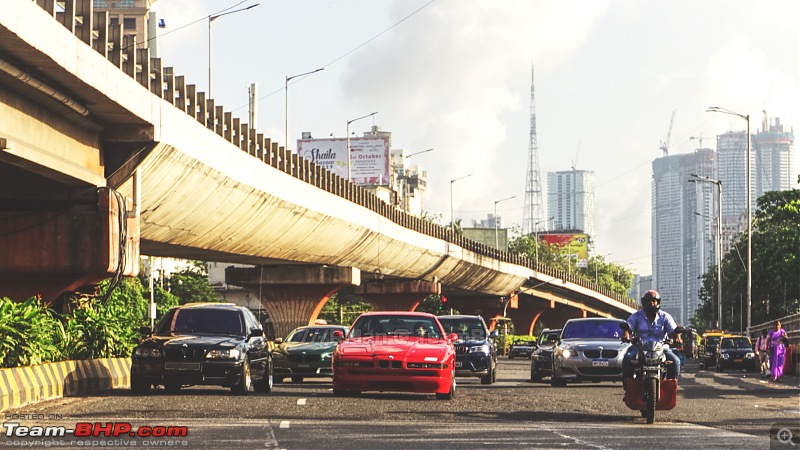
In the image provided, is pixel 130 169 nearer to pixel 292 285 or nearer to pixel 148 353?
pixel 148 353

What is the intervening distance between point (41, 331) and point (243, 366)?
122 inches

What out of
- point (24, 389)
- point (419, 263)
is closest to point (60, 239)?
point (24, 389)

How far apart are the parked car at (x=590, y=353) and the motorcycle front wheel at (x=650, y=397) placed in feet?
30.4

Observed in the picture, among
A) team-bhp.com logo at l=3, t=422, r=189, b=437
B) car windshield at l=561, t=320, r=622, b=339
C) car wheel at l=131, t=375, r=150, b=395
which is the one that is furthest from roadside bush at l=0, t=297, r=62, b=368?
car windshield at l=561, t=320, r=622, b=339

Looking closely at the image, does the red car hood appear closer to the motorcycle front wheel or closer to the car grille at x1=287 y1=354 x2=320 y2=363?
the motorcycle front wheel

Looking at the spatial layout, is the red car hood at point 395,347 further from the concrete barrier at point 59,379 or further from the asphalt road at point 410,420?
the concrete barrier at point 59,379

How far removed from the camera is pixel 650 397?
57.9 ft

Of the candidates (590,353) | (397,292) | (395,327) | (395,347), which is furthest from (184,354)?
(397,292)

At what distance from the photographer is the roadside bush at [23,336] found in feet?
68.8

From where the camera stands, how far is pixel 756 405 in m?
22.5

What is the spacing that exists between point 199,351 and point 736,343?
114 ft

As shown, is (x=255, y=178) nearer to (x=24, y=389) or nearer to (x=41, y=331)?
(x=41, y=331)

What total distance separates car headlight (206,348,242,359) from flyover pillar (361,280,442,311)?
57.8 m

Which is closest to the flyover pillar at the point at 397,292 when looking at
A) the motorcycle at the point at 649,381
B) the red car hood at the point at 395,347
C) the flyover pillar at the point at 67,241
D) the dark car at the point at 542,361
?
the dark car at the point at 542,361
